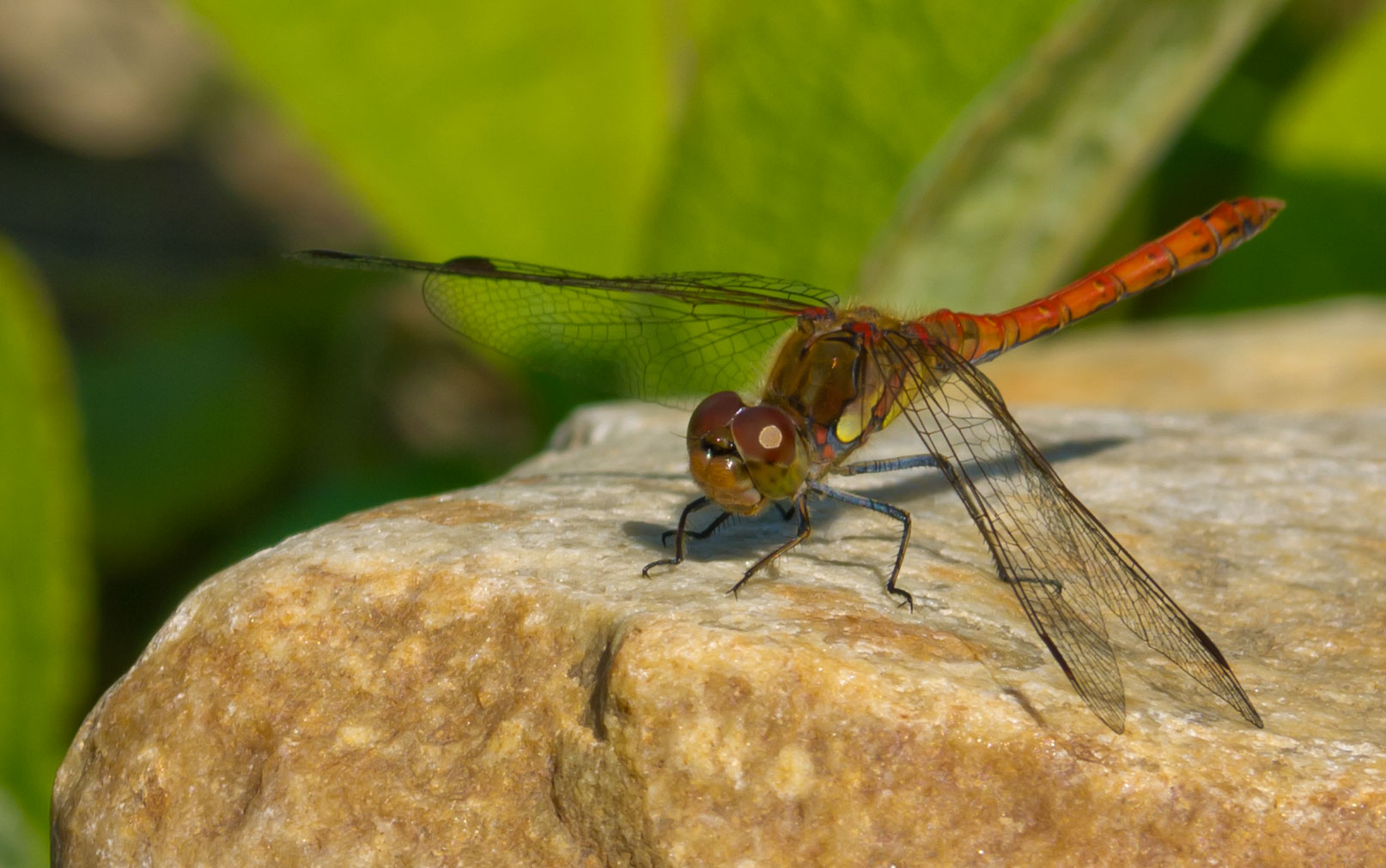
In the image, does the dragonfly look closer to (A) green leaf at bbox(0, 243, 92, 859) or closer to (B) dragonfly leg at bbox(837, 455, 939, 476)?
(B) dragonfly leg at bbox(837, 455, 939, 476)

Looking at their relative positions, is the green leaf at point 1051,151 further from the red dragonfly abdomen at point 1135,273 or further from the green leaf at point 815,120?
the red dragonfly abdomen at point 1135,273

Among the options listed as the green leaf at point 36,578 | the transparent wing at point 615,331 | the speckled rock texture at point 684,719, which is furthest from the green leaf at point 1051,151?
the green leaf at point 36,578

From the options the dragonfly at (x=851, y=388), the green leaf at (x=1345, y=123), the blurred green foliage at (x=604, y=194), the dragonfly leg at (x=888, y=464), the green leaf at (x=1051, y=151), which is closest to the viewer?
the dragonfly at (x=851, y=388)

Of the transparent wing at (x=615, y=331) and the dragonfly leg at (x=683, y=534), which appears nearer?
the dragonfly leg at (x=683, y=534)

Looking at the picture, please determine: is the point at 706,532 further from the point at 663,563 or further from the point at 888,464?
the point at 888,464

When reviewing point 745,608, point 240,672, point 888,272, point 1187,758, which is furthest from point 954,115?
point 240,672

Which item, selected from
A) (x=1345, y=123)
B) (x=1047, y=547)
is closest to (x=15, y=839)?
(x=1047, y=547)

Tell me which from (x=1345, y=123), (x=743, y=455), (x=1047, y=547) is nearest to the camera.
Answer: (x=1047, y=547)

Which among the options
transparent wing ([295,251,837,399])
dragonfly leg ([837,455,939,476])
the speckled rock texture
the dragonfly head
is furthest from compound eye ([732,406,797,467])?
transparent wing ([295,251,837,399])
